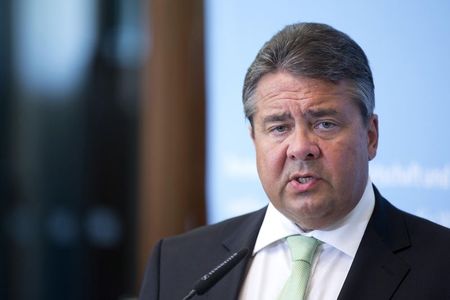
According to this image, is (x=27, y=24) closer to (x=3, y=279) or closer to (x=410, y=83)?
(x=3, y=279)

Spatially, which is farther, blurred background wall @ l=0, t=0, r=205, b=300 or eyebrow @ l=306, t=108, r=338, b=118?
blurred background wall @ l=0, t=0, r=205, b=300

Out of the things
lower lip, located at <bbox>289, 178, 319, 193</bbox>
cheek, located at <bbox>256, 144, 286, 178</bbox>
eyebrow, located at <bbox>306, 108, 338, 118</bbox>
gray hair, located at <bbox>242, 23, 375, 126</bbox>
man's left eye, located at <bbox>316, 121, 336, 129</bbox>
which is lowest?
lower lip, located at <bbox>289, 178, 319, 193</bbox>

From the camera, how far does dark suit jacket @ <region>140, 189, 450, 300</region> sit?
1.85 meters

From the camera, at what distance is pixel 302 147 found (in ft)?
6.21

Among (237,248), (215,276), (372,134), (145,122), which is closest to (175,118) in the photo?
(145,122)

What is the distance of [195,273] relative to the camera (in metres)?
2.10

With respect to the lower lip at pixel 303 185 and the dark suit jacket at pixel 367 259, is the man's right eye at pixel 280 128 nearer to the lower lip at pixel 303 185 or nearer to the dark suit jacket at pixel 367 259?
the lower lip at pixel 303 185

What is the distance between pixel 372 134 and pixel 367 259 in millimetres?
320

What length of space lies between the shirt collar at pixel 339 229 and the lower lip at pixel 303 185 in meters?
0.13

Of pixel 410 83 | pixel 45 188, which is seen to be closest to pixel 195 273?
pixel 410 83

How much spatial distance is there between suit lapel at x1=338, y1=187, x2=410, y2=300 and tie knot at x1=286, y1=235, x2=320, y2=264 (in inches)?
4.3

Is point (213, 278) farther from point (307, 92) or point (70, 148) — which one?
point (70, 148)

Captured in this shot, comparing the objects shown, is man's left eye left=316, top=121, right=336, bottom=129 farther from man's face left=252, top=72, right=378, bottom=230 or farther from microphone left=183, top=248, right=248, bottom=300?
microphone left=183, top=248, right=248, bottom=300

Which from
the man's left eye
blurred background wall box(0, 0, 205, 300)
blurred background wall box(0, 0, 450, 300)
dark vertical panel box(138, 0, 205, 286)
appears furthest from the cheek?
blurred background wall box(0, 0, 205, 300)
